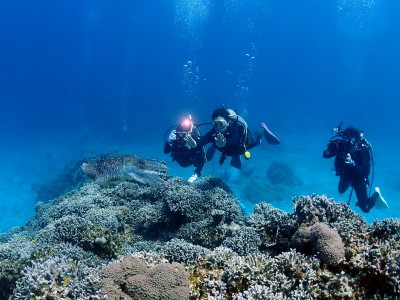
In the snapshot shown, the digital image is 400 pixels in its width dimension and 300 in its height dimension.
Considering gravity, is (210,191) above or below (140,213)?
above

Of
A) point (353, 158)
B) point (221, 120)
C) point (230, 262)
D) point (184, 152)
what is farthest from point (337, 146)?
point (230, 262)

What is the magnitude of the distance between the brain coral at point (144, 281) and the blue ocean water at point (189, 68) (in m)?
34.6

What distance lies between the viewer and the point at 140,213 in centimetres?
678

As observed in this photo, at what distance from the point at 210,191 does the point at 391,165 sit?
28.9m

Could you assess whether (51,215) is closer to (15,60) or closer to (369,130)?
(369,130)

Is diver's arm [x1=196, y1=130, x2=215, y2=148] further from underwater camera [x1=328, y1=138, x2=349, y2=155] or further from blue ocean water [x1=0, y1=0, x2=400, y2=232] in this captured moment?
blue ocean water [x1=0, y1=0, x2=400, y2=232]

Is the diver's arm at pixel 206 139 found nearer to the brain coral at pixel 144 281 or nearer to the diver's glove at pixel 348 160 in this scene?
the diver's glove at pixel 348 160

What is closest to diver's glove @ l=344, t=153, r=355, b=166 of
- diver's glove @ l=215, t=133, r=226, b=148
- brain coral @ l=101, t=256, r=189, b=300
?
diver's glove @ l=215, t=133, r=226, b=148

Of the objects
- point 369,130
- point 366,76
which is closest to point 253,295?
point 369,130

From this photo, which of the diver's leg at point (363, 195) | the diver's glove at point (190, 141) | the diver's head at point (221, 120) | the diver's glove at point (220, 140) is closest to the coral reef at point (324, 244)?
the diver's glove at point (220, 140)

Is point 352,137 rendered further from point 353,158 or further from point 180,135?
point 180,135

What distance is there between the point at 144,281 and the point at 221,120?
6.00 m

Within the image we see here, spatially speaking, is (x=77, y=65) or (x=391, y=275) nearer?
(x=391, y=275)

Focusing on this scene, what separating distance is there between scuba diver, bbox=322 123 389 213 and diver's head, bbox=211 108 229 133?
3.33 m
